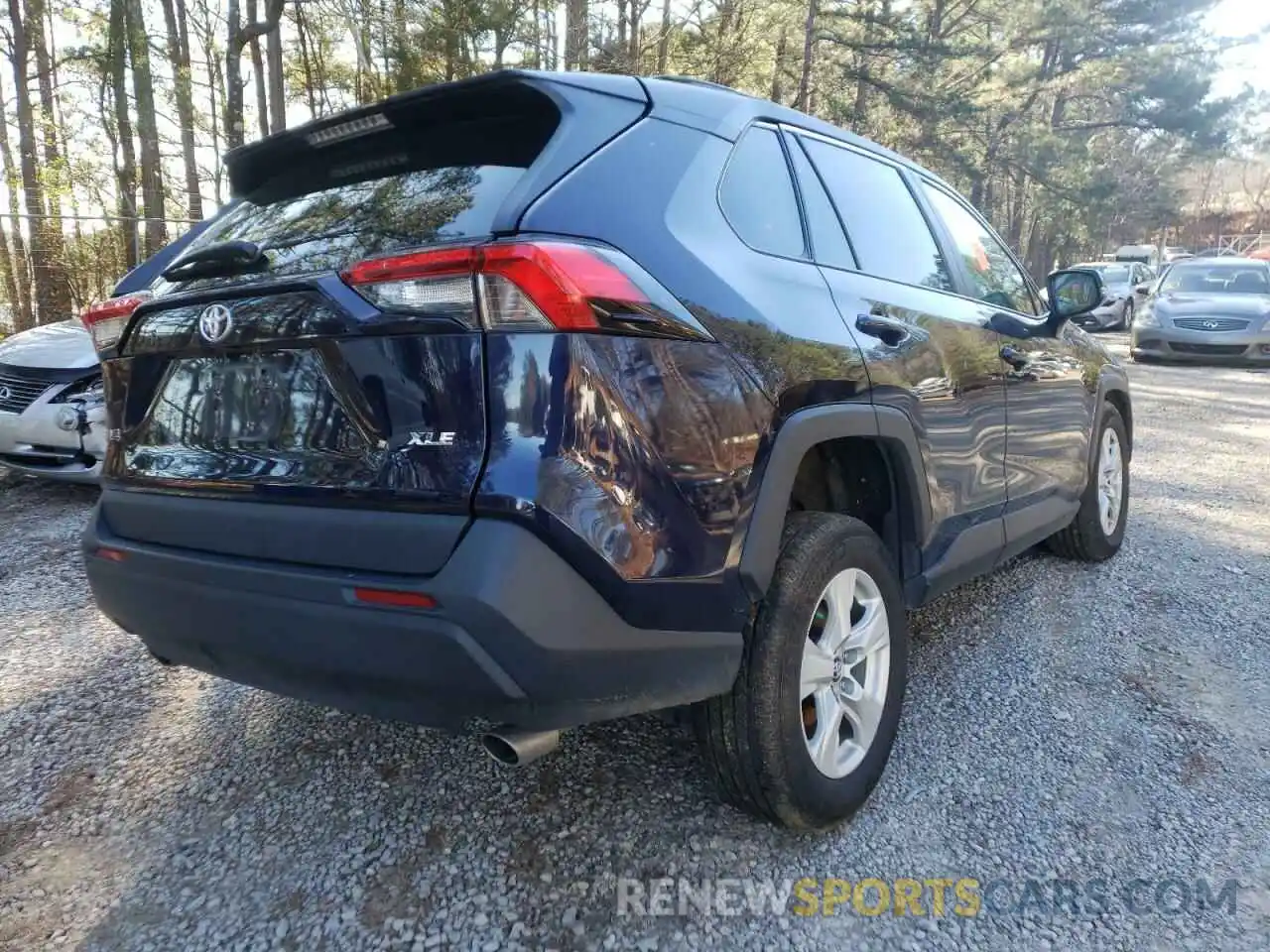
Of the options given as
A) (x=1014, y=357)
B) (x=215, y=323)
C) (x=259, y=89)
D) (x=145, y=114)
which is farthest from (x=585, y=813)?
(x=259, y=89)

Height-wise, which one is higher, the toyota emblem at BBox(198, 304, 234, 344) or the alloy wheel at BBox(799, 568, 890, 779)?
the toyota emblem at BBox(198, 304, 234, 344)

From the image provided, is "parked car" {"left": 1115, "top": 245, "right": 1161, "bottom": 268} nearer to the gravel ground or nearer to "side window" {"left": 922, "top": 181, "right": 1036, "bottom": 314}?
"side window" {"left": 922, "top": 181, "right": 1036, "bottom": 314}

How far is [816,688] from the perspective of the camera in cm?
217

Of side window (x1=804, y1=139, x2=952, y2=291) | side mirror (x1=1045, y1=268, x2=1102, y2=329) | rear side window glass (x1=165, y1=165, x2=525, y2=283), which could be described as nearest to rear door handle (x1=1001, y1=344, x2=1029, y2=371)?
side window (x1=804, y1=139, x2=952, y2=291)

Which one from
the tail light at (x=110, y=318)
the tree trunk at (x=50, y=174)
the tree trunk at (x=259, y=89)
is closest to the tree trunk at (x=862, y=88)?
the tree trunk at (x=259, y=89)

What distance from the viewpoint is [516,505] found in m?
1.57

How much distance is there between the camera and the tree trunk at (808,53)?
17547mm

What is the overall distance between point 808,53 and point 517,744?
18.5 meters

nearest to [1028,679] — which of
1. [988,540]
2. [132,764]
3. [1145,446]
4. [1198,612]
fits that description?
[988,540]

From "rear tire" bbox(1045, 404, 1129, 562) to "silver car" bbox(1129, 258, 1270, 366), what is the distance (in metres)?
9.92

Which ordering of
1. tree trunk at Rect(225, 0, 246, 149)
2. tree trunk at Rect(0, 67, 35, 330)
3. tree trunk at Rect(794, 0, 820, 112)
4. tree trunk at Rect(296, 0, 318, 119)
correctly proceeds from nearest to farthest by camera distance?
tree trunk at Rect(0, 67, 35, 330), tree trunk at Rect(225, 0, 246, 149), tree trunk at Rect(296, 0, 318, 119), tree trunk at Rect(794, 0, 820, 112)

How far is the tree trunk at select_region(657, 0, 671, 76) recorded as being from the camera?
17125 millimetres

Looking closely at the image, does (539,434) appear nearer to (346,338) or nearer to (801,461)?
(346,338)

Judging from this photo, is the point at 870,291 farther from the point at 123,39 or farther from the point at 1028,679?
the point at 123,39
